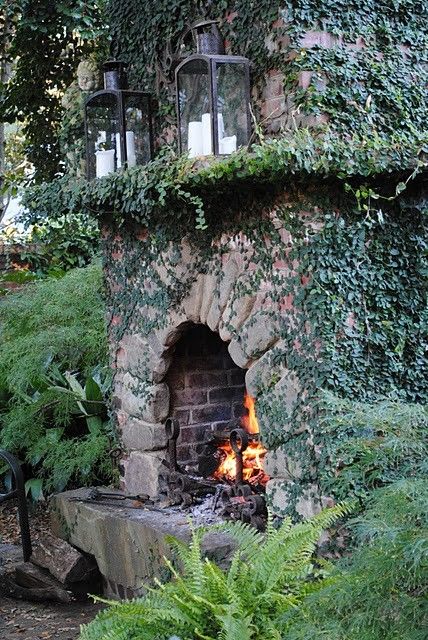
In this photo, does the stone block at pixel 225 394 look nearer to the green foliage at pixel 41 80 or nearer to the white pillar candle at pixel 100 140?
the white pillar candle at pixel 100 140

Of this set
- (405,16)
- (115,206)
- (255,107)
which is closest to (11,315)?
(115,206)

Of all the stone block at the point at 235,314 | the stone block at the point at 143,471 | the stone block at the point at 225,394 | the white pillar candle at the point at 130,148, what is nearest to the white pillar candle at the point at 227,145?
the stone block at the point at 235,314

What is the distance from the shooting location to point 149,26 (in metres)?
5.20

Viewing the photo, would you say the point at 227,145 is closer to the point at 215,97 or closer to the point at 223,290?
the point at 215,97

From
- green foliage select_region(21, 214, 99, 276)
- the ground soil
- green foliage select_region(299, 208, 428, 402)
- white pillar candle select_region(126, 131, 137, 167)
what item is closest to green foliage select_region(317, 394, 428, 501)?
green foliage select_region(299, 208, 428, 402)

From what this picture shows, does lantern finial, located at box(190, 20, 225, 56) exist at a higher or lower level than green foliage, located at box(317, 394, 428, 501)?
higher

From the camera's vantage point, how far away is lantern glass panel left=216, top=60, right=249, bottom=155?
14.5 feet

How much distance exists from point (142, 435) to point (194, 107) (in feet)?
6.40

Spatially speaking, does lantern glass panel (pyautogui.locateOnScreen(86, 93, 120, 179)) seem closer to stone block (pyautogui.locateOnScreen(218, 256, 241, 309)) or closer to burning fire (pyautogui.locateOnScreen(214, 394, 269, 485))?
stone block (pyautogui.locateOnScreen(218, 256, 241, 309))

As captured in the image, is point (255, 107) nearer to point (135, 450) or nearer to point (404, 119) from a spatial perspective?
point (404, 119)

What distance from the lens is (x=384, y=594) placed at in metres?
2.24

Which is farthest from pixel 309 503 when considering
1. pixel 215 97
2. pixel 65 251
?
pixel 65 251

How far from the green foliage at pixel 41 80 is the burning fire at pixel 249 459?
330 centimetres

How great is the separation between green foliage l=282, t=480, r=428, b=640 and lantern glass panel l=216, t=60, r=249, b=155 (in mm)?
2362
